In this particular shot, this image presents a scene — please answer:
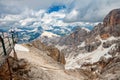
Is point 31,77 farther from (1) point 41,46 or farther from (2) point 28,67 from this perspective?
(1) point 41,46

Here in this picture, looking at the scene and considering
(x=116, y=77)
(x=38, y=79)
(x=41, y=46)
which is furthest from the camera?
(x=41, y=46)

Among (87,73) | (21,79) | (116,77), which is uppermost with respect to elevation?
(21,79)

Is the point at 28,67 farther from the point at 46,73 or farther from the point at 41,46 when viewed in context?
the point at 41,46

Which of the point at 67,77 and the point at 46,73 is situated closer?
the point at 46,73

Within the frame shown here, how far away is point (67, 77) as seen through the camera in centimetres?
2938

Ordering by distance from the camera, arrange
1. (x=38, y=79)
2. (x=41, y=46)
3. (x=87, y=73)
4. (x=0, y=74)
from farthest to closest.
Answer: (x=41, y=46) → (x=87, y=73) → (x=38, y=79) → (x=0, y=74)

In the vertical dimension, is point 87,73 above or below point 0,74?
below

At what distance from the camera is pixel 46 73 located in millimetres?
26562

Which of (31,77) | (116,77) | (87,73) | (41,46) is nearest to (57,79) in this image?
(31,77)

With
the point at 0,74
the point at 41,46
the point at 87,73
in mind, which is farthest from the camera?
the point at 41,46

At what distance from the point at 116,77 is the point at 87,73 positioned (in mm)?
10573

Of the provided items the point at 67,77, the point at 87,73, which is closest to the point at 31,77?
the point at 67,77

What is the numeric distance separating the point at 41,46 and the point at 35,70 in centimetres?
2183

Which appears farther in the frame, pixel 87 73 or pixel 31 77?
pixel 87 73
